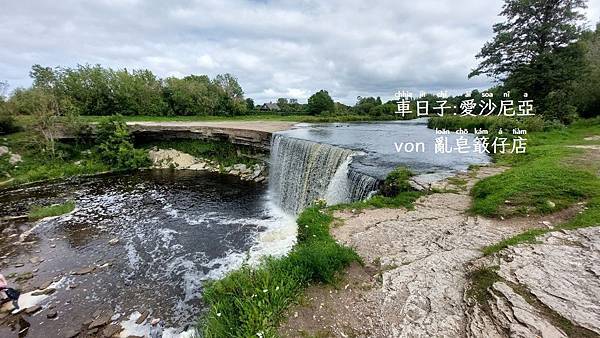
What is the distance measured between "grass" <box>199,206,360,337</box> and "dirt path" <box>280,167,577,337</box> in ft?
0.74

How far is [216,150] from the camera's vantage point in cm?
2478

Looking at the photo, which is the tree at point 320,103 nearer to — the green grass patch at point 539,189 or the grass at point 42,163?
the grass at point 42,163

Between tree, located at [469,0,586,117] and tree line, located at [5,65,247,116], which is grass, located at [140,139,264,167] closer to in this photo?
tree line, located at [5,65,247,116]

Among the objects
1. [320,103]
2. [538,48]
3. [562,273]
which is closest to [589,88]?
[538,48]

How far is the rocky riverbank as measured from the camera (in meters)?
21.1

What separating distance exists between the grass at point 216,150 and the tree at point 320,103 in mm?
36096

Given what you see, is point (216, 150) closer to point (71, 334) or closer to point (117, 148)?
point (117, 148)

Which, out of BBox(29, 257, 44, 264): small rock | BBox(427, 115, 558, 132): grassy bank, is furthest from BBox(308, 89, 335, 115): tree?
BBox(29, 257, 44, 264): small rock

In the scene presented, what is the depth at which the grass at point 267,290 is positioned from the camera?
3.95 metres

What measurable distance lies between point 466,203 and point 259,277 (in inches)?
227

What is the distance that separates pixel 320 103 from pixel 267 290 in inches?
2200

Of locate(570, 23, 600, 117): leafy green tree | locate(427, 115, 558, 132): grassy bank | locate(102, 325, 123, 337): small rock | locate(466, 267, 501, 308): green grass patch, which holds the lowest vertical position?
locate(102, 325, 123, 337): small rock

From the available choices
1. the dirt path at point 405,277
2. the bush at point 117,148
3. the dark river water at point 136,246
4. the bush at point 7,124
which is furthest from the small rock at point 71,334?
the bush at point 7,124

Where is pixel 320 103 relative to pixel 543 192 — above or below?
above
